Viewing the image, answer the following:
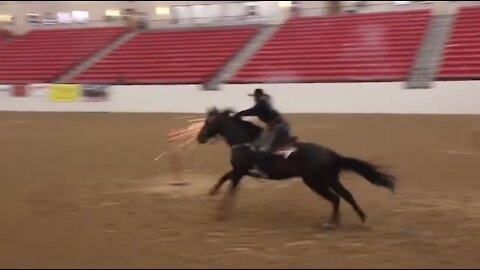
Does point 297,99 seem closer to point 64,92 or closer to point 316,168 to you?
point 64,92

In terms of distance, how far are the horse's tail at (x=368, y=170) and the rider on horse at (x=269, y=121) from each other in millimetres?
645

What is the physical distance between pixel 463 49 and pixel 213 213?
17.2 metres

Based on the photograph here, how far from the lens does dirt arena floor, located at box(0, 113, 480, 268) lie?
530cm

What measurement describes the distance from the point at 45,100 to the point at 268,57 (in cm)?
840

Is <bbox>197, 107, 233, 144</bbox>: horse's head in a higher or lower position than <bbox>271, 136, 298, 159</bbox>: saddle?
higher

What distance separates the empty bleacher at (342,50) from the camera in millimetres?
21531

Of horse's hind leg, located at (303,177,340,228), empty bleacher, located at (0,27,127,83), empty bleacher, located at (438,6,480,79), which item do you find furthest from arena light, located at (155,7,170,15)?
horse's hind leg, located at (303,177,340,228)

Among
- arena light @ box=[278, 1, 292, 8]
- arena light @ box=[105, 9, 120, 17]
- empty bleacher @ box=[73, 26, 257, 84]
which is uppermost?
arena light @ box=[278, 1, 292, 8]

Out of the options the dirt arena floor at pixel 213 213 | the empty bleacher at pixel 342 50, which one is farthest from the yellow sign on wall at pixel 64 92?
the dirt arena floor at pixel 213 213

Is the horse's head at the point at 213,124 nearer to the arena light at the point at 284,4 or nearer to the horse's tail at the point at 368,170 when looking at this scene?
the horse's tail at the point at 368,170

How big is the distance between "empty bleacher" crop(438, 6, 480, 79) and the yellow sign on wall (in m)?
12.5

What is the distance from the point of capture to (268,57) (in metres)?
24.3

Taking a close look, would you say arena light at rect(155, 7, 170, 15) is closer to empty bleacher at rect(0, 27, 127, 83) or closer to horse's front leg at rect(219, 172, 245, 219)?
empty bleacher at rect(0, 27, 127, 83)

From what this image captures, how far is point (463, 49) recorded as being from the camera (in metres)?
21.9
